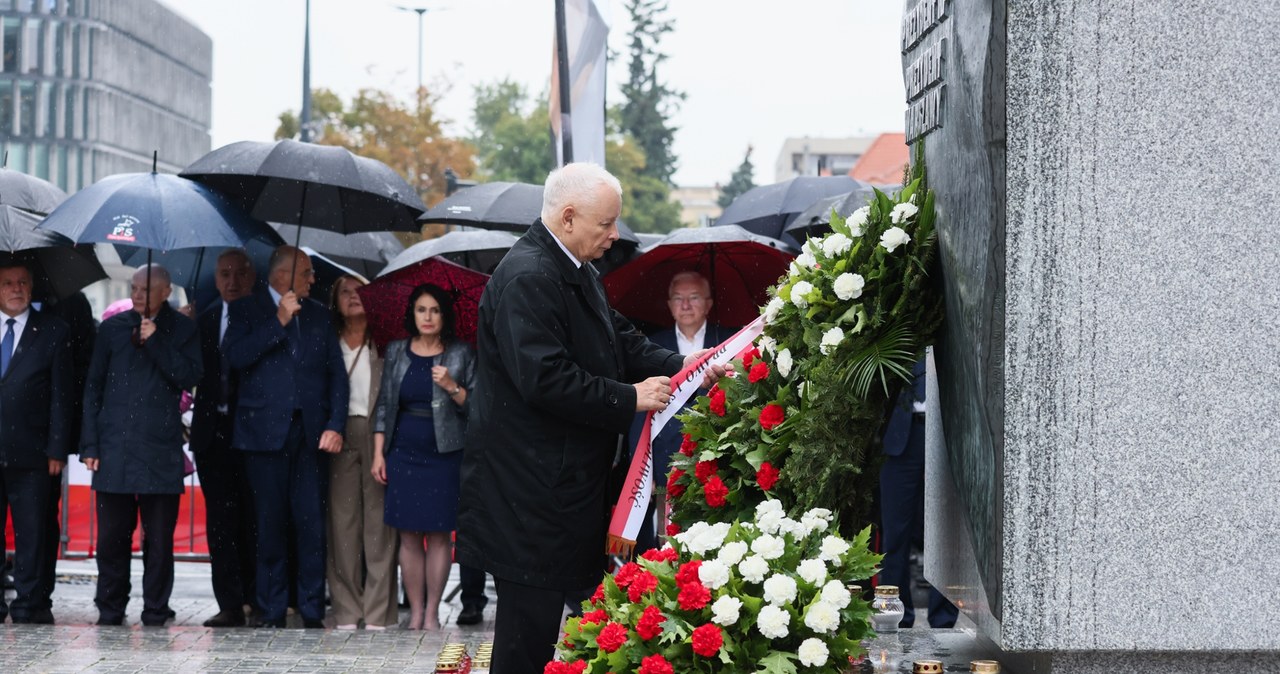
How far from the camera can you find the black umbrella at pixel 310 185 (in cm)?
932

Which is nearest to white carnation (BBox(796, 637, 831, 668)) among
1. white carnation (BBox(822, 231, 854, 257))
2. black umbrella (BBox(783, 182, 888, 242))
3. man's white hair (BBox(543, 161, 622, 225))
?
white carnation (BBox(822, 231, 854, 257))

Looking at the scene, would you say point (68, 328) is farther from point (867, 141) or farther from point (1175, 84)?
point (867, 141)

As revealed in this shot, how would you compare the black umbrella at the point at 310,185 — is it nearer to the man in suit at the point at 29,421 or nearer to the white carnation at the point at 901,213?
the man in suit at the point at 29,421

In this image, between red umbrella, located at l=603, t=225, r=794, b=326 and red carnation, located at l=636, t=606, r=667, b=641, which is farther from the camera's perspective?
red umbrella, located at l=603, t=225, r=794, b=326

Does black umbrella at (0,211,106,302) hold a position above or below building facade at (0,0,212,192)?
below

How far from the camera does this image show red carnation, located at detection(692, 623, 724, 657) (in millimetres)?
4297

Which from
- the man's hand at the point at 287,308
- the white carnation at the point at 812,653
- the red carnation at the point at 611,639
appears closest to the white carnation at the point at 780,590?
the white carnation at the point at 812,653

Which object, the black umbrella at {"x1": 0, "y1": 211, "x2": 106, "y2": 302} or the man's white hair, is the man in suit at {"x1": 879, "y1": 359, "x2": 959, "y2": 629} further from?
Answer: the black umbrella at {"x1": 0, "y1": 211, "x2": 106, "y2": 302}

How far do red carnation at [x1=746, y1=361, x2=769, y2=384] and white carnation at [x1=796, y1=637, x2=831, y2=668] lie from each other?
4.07 ft

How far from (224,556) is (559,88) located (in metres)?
3.66

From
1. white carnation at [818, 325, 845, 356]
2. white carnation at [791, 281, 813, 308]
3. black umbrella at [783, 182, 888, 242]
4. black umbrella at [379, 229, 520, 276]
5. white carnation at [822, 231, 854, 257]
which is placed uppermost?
black umbrella at [783, 182, 888, 242]

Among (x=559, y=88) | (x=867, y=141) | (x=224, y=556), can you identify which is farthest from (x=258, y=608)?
(x=867, y=141)

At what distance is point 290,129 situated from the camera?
35.7m

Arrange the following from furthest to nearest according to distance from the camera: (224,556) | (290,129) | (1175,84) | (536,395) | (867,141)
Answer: (867,141) → (290,129) → (224,556) → (536,395) → (1175,84)
